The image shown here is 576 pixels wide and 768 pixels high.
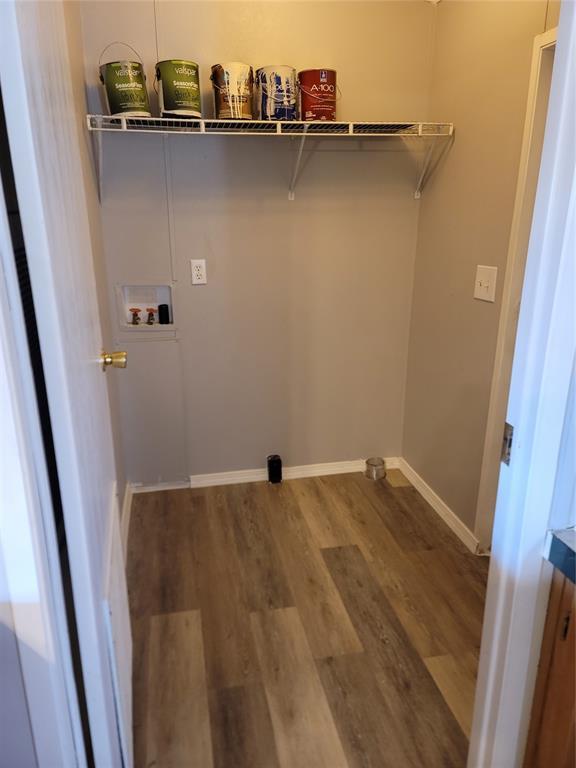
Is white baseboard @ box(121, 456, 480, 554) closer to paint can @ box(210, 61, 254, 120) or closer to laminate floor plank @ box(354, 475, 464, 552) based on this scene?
laminate floor plank @ box(354, 475, 464, 552)

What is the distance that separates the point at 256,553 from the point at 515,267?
158cm

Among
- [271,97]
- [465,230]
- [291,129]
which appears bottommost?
[465,230]

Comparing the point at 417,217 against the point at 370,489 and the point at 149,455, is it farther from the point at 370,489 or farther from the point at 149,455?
the point at 149,455

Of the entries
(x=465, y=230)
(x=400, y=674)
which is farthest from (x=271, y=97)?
(x=400, y=674)

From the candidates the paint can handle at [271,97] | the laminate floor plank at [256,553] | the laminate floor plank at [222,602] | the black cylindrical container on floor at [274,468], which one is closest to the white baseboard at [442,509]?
the black cylindrical container on floor at [274,468]

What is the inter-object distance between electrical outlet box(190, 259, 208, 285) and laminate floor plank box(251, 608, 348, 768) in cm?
152

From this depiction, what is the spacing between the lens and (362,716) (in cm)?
157

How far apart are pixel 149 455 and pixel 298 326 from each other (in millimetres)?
1030

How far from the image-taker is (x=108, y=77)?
2.05m

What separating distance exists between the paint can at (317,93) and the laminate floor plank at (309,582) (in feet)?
5.99

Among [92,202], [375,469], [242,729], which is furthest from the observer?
[375,469]

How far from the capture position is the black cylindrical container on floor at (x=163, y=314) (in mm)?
2576

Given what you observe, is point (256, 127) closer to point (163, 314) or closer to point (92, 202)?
point (92, 202)

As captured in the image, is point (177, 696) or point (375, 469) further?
point (375, 469)
